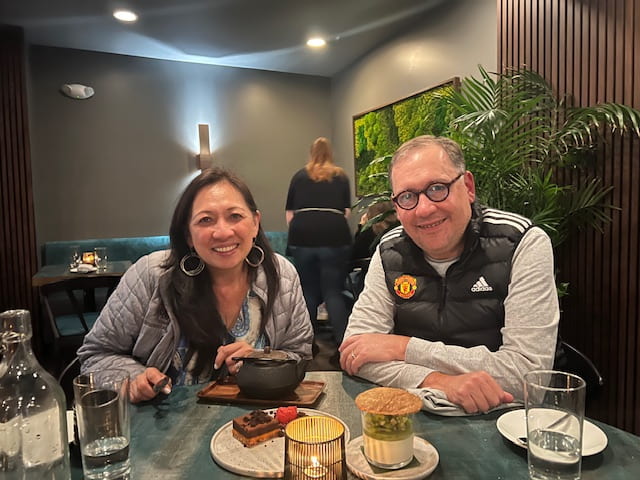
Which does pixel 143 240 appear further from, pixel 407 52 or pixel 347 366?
pixel 347 366

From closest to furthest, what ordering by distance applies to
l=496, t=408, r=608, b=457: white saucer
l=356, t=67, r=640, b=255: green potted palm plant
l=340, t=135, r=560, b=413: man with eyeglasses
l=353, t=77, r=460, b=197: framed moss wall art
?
l=496, t=408, r=608, b=457: white saucer < l=340, t=135, r=560, b=413: man with eyeglasses < l=356, t=67, r=640, b=255: green potted palm plant < l=353, t=77, r=460, b=197: framed moss wall art

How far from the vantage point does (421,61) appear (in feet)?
13.8

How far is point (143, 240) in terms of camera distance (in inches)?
206

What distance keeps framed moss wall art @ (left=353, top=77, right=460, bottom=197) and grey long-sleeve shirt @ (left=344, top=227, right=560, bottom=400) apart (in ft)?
5.88

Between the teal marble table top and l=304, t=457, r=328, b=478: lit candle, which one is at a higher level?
l=304, t=457, r=328, b=478: lit candle

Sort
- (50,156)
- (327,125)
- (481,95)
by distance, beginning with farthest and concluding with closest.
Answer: (327,125)
(50,156)
(481,95)

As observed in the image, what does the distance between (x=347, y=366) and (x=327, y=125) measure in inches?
206

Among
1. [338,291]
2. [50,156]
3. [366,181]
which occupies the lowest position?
[338,291]

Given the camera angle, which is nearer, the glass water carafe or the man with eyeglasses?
the glass water carafe

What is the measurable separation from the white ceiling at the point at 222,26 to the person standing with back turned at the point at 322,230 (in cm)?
121

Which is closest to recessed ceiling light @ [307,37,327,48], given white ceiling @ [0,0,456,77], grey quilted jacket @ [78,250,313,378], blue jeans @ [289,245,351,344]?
white ceiling @ [0,0,456,77]

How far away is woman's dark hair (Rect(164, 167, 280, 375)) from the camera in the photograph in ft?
4.91

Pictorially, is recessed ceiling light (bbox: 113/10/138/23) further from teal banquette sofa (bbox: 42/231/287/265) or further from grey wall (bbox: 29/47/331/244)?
teal banquette sofa (bbox: 42/231/287/265)

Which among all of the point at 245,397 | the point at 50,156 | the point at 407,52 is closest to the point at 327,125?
the point at 407,52
